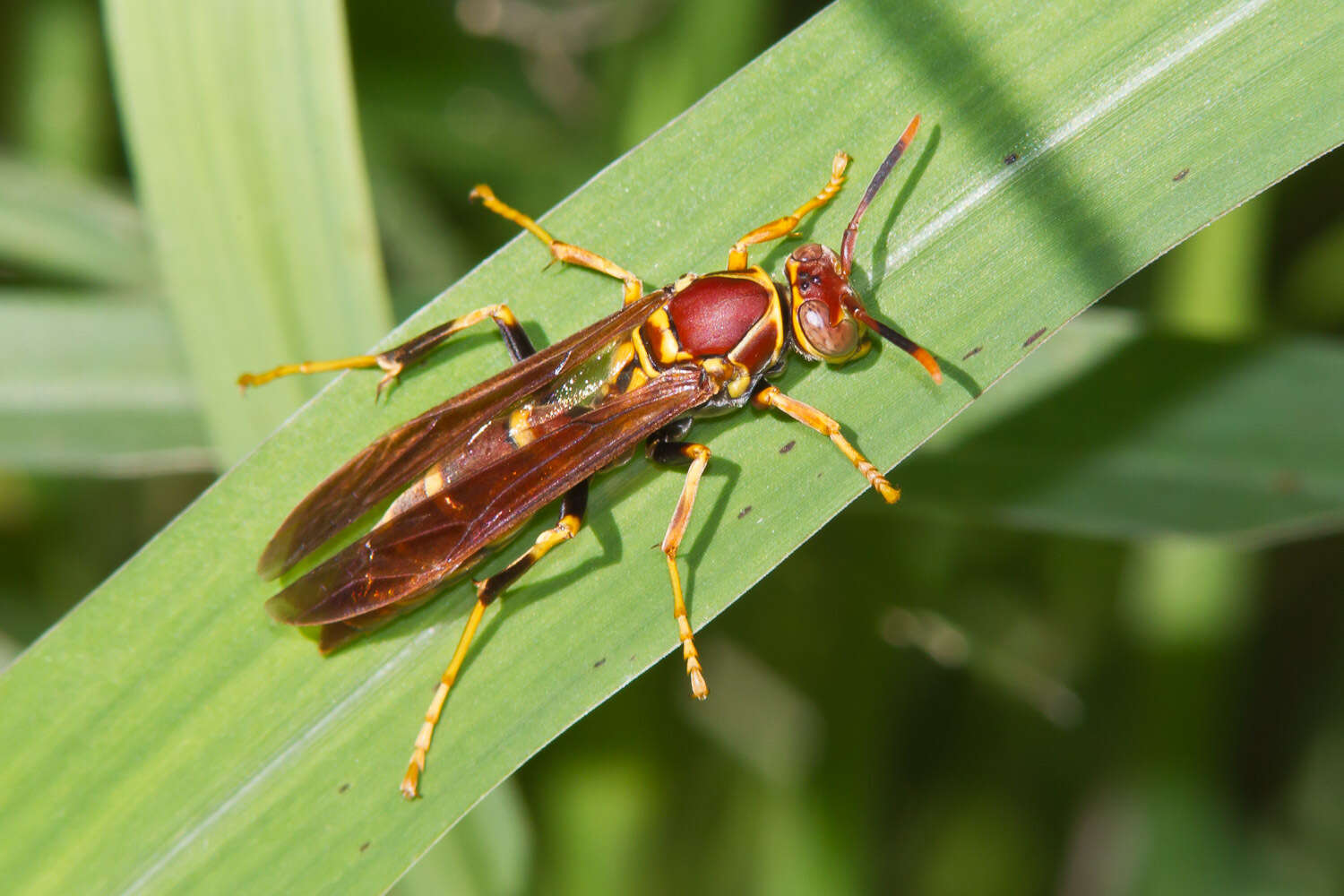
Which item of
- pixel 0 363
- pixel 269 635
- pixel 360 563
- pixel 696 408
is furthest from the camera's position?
pixel 0 363

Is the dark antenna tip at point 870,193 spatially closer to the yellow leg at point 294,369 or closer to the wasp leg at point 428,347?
the wasp leg at point 428,347

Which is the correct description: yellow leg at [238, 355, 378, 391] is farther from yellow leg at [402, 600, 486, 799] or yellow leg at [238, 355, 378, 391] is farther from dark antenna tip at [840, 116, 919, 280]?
dark antenna tip at [840, 116, 919, 280]

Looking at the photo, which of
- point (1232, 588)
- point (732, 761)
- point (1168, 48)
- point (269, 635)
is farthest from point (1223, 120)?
point (732, 761)

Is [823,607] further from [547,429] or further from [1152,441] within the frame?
[547,429]

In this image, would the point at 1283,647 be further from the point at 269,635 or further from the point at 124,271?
the point at 124,271

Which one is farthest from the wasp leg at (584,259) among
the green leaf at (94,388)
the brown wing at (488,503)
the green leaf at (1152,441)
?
the green leaf at (94,388)

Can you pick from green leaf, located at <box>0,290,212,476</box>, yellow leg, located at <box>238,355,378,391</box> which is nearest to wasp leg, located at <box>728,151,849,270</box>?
yellow leg, located at <box>238,355,378,391</box>
